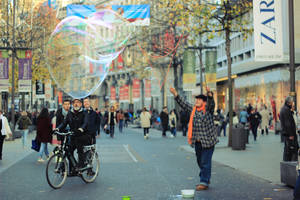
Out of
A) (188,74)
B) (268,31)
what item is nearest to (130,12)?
(188,74)

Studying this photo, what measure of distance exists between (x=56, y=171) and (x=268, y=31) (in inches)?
Answer: 249

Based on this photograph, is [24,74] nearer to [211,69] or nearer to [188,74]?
[188,74]

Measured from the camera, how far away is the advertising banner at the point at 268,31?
13.6 meters

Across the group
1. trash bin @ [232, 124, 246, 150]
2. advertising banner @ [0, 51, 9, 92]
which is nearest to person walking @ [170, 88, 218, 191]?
trash bin @ [232, 124, 246, 150]

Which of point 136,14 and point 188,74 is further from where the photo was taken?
point 136,14

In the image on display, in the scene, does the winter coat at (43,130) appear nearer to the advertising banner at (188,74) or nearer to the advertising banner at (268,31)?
the advertising banner at (268,31)

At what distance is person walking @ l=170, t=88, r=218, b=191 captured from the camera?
10609 millimetres

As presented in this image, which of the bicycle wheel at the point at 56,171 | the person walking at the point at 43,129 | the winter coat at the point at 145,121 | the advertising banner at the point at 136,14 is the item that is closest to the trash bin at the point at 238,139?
the person walking at the point at 43,129

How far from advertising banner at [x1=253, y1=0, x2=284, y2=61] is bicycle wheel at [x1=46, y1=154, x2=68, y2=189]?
539cm

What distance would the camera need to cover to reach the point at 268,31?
1380cm

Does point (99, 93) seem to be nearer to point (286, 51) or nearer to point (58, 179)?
point (286, 51)

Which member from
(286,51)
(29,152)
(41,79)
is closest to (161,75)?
(41,79)

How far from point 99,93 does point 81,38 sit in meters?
77.5

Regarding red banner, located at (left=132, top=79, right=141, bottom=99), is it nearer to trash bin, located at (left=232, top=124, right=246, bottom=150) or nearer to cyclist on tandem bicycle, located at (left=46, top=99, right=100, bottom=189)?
trash bin, located at (left=232, top=124, right=246, bottom=150)
